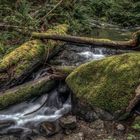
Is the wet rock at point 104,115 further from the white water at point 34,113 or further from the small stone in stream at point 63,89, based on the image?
the small stone in stream at point 63,89

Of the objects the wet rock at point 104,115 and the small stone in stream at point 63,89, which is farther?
the small stone in stream at point 63,89

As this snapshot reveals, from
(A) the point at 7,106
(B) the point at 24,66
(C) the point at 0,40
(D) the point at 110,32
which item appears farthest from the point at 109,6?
(A) the point at 7,106

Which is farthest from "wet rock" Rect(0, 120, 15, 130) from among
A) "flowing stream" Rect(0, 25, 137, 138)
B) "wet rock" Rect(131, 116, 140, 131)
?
"wet rock" Rect(131, 116, 140, 131)

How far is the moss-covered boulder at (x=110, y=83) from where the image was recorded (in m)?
6.19

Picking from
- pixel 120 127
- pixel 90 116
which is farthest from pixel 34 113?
pixel 120 127

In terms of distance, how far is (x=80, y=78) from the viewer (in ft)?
22.9

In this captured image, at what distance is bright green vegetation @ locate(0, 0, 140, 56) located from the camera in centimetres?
1042

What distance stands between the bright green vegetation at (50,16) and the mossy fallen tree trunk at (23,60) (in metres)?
0.87

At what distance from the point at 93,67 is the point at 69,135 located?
1739 millimetres

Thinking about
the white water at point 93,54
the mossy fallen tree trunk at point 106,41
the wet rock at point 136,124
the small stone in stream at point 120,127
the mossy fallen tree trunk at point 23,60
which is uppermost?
the mossy fallen tree trunk at point 106,41

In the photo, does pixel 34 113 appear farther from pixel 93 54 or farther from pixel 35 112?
pixel 93 54

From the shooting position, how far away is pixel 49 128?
20.7ft

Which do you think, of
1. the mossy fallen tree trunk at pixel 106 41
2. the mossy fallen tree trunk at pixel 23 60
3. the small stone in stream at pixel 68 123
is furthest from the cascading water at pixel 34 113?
the mossy fallen tree trunk at pixel 106 41

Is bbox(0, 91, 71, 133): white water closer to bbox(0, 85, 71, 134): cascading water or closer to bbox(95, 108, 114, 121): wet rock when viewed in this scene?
bbox(0, 85, 71, 134): cascading water
